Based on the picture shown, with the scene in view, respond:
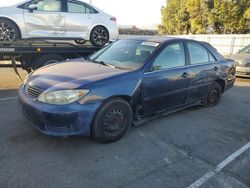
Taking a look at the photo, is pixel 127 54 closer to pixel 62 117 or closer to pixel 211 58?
pixel 62 117

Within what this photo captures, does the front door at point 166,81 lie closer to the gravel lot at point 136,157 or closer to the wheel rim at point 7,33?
the gravel lot at point 136,157

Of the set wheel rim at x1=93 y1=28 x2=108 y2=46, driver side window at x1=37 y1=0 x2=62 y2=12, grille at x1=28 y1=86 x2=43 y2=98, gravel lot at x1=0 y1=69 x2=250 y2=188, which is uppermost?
driver side window at x1=37 y1=0 x2=62 y2=12

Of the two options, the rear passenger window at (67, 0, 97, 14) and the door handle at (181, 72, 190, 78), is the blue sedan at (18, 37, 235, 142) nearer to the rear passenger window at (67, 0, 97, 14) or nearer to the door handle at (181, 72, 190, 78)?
the door handle at (181, 72, 190, 78)

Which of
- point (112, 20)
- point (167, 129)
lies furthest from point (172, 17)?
point (167, 129)

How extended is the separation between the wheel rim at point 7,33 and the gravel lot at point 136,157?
2.09m

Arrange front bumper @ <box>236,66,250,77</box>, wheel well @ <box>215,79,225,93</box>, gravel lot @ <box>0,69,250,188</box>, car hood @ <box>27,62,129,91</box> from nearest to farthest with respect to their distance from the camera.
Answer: gravel lot @ <box>0,69,250,188</box>, car hood @ <box>27,62,129,91</box>, wheel well @ <box>215,79,225,93</box>, front bumper @ <box>236,66,250,77</box>

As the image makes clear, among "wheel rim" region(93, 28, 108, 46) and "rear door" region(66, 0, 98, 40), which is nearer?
"rear door" region(66, 0, 98, 40)

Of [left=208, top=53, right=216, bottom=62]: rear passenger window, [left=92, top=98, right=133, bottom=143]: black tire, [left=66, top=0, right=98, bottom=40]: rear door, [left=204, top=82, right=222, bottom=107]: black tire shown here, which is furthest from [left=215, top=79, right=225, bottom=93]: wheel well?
[left=66, top=0, right=98, bottom=40]: rear door

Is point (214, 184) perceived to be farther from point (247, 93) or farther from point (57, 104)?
point (247, 93)

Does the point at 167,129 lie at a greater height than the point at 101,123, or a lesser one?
lesser

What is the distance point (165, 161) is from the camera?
3.16 metres

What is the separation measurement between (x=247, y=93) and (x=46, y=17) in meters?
6.02

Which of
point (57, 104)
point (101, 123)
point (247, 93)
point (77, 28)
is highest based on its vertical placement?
point (77, 28)

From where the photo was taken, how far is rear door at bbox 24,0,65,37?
5977 millimetres
